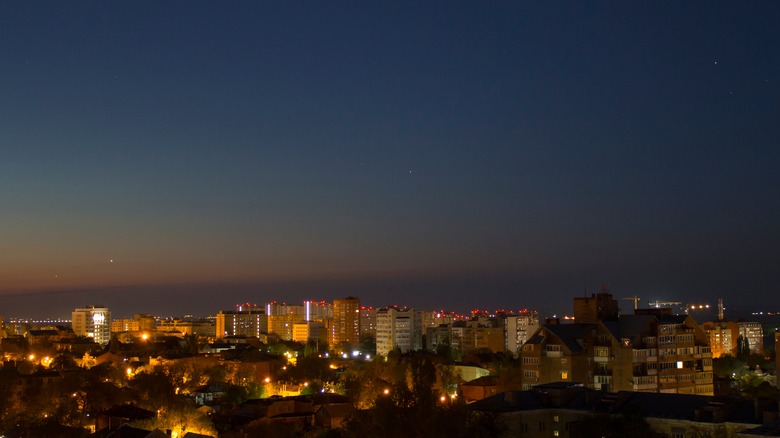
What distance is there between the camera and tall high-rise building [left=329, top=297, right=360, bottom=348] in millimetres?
102625

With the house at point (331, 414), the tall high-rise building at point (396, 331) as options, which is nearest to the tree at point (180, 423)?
the house at point (331, 414)

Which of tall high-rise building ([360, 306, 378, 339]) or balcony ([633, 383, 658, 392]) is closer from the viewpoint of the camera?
balcony ([633, 383, 658, 392])

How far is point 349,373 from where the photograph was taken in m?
44.8

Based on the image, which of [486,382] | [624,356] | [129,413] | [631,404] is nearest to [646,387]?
[624,356]

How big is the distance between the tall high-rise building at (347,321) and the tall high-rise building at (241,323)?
25461 mm

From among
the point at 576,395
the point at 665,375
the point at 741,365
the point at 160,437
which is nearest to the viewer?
the point at 160,437

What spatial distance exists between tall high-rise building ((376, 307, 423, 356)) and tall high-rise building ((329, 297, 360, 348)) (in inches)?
328

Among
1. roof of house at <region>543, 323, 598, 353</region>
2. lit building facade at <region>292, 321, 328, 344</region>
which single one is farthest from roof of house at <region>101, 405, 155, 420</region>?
lit building facade at <region>292, 321, 328, 344</region>

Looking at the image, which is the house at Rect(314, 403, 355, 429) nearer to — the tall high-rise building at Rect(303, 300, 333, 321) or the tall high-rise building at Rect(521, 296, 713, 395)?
the tall high-rise building at Rect(521, 296, 713, 395)

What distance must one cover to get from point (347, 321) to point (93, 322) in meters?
46.1

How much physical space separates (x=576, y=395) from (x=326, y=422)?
9955 millimetres

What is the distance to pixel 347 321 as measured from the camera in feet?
339

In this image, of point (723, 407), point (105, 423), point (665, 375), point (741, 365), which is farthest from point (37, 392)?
Answer: point (741, 365)

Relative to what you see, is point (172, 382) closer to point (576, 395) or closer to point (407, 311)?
point (576, 395)
